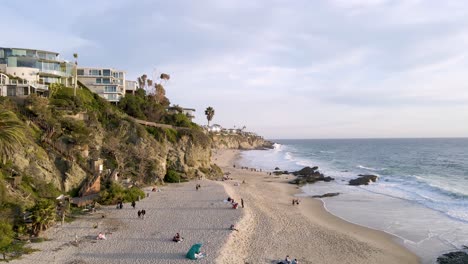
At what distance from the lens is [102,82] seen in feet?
172

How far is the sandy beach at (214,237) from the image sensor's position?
1781 centimetres

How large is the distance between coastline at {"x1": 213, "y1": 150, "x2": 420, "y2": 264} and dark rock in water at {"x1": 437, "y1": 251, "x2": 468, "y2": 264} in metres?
1.38

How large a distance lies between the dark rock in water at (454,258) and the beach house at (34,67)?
135ft

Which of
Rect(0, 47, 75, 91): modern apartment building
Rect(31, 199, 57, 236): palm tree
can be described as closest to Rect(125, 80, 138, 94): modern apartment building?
Rect(0, 47, 75, 91): modern apartment building

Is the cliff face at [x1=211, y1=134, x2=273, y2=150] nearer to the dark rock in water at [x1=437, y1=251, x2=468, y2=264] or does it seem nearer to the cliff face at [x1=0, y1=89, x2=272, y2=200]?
the cliff face at [x1=0, y1=89, x2=272, y2=200]

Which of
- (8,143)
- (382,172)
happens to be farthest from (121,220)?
(382,172)

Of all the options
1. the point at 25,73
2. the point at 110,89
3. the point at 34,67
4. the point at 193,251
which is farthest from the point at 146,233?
the point at 110,89

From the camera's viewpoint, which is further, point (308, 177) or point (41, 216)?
point (308, 177)

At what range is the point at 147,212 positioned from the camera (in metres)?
25.7

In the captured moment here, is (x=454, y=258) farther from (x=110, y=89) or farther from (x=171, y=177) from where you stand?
(x=110, y=89)

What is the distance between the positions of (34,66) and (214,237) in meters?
35.1

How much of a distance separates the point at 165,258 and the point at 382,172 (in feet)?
173

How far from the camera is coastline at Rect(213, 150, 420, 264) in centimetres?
1897

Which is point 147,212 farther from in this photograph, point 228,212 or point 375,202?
point 375,202
